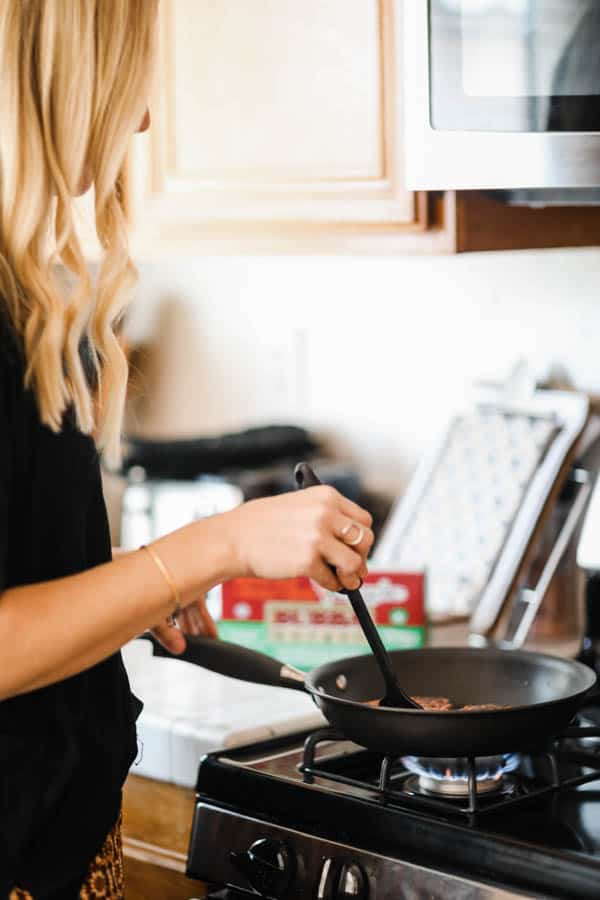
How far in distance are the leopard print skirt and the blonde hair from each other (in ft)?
1.25

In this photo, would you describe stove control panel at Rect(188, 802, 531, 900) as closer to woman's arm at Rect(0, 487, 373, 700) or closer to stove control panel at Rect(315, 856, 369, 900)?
stove control panel at Rect(315, 856, 369, 900)

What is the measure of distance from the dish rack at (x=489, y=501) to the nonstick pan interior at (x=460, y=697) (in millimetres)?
354

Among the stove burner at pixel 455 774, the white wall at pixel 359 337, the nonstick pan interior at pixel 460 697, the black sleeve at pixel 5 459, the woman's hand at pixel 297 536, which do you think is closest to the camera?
the black sleeve at pixel 5 459

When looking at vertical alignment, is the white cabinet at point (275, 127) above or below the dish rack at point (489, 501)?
above

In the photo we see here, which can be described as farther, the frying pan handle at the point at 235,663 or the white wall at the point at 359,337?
the white wall at the point at 359,337

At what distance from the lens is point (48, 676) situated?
1000 millimetres

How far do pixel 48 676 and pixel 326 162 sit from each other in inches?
36.8

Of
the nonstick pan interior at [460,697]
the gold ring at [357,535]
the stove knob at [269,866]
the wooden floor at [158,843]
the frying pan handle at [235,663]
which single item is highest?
the gold ring at [357,535]

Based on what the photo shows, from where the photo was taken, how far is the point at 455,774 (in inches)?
52.1

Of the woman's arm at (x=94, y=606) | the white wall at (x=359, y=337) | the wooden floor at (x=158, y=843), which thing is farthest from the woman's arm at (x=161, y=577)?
the white wall at (x=359, y=337)

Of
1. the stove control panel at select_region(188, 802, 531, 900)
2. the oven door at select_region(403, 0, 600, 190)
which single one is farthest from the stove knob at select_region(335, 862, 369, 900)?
the oven door at select_region(403, 0, 600, 190)

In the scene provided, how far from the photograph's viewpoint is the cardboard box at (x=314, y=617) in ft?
5.84

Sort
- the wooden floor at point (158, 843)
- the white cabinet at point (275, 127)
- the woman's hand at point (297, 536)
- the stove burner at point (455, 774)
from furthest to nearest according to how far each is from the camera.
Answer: the white cabinet at point (275, 127) → the wooden floor at point (158, 843) → the stove burner at point (455, 774) → the woman's hand at point (297, 536)

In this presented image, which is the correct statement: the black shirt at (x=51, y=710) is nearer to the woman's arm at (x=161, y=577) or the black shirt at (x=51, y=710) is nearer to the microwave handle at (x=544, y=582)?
the woman's arm at (x=161, y=577)
